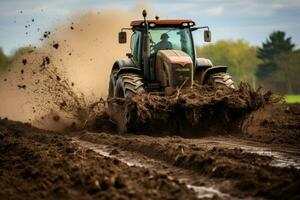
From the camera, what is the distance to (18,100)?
22.7 m

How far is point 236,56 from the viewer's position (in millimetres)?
99938

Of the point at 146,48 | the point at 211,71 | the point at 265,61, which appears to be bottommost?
the point at 211,71

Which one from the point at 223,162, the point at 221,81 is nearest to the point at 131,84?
the point at 221,81

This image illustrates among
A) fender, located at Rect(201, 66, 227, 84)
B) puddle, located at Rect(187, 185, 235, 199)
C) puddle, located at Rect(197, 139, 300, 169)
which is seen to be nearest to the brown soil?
fender, located at Rect(201, 66, 227, 84)

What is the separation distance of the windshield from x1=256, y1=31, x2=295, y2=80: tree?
6840 centimetres

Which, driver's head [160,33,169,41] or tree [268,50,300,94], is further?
tree [268,50,300,94]

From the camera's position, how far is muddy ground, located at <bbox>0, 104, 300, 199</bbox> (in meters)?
7.09

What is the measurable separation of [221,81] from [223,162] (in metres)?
5.87

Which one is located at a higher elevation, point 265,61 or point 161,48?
point 265,61

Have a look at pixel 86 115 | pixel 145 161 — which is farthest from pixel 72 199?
pixel 86 115

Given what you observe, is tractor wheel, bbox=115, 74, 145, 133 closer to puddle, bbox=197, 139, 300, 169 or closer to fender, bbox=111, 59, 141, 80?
fender, bbox=111, 59, 141, 80

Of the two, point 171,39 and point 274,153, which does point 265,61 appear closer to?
point 171,39

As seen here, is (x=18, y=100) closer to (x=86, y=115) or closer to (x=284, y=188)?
(x=86, y=115)

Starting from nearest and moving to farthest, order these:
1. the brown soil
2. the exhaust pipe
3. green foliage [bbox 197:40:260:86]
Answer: the brown soil, the exhaust pipe, green foliage [bbox 197:40:260:86]
